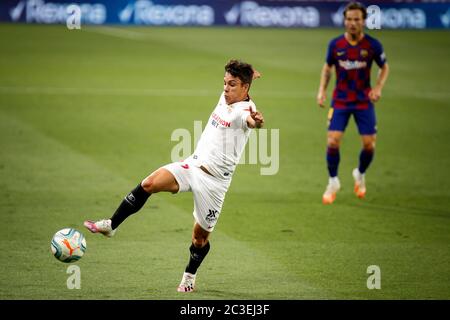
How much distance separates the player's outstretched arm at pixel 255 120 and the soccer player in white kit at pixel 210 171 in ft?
0.76

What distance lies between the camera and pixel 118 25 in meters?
33.6

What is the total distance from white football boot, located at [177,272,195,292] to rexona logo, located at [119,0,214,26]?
25.1 m

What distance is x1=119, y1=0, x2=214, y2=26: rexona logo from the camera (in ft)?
106

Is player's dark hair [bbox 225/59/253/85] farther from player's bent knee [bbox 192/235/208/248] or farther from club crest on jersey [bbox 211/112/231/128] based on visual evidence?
player's bent knee [bbox 192/235/208/248]

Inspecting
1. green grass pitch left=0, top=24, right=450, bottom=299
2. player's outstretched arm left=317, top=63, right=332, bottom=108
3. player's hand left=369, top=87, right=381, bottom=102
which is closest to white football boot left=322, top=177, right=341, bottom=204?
green grass pitch left=0, top=24, right=450, bottom=299

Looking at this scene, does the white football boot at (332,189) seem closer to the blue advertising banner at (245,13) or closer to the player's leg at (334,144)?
the player's leg at (334,144)

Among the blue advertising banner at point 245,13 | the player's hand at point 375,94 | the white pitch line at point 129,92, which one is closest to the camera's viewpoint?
the player's hand at point 375,94

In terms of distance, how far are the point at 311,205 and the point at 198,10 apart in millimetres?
21654

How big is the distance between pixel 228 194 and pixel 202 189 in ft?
15.0

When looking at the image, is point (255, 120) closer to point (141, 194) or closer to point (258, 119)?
point (258, 119)

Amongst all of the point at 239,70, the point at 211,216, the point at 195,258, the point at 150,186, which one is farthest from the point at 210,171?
the point at 239,70

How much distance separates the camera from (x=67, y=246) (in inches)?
315

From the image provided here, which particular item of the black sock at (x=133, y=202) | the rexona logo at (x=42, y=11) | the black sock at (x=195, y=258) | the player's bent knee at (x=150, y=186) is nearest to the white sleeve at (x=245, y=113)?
the player's bent knee at (x=150, y=186)

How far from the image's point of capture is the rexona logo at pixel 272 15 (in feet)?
107
